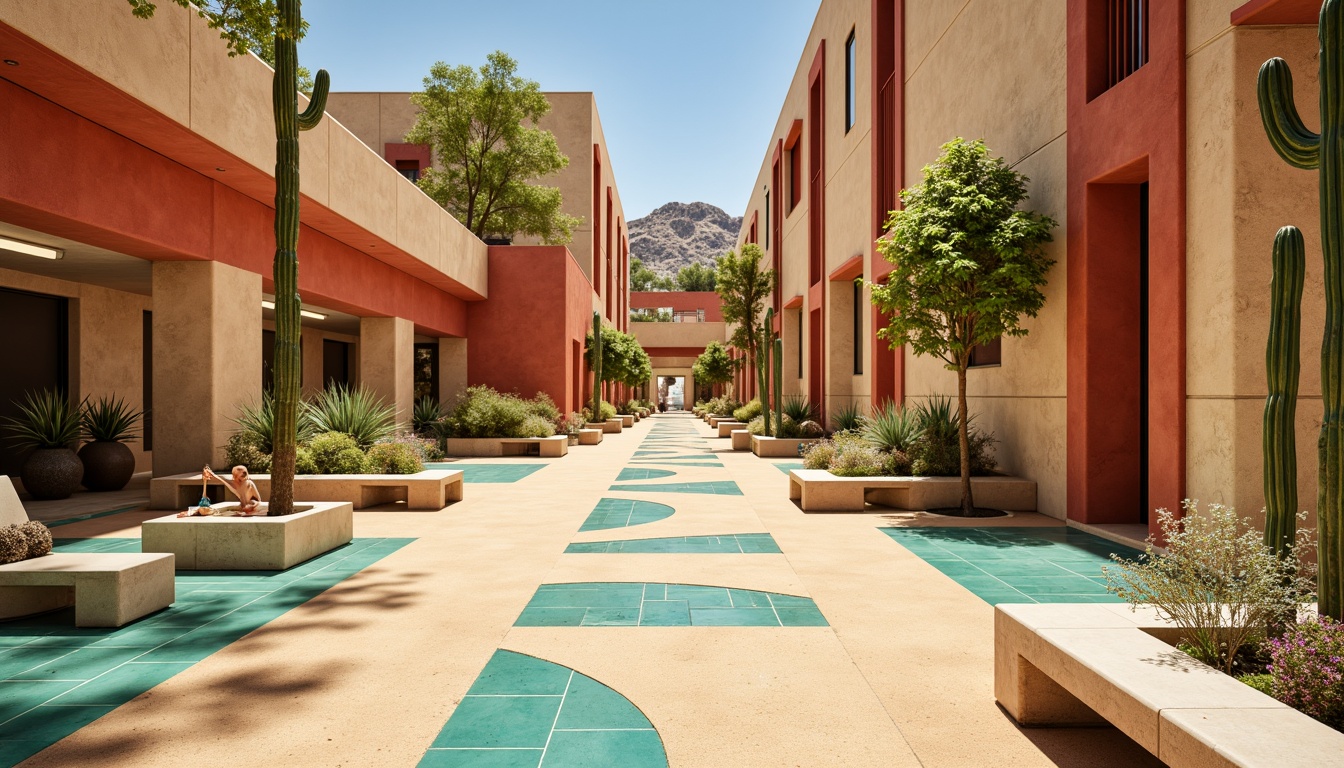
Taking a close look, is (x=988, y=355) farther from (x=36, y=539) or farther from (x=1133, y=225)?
(x=36, y=539)

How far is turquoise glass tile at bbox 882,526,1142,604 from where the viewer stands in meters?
5.84

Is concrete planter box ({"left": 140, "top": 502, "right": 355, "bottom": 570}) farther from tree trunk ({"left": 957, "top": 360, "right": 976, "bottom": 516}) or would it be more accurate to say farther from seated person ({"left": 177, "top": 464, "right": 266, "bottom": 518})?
tree trunk ({"left": 957, "top": 360, "right": 976, "bottom": 516})

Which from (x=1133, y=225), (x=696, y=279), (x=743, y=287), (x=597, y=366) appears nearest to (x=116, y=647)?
(x=1133, y=225)

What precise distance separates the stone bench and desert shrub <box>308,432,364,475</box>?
316 millimetres

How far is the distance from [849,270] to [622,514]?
455 inches

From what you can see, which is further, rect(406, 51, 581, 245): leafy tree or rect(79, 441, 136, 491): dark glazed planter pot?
rect(406, 51, 581, 245): leafy tree

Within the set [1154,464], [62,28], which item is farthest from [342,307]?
[1154,464]

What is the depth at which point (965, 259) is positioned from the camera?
8906mm

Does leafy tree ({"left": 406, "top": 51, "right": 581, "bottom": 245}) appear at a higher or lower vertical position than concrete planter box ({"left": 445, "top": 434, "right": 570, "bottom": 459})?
higher

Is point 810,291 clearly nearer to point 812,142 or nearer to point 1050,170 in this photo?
point 812,142

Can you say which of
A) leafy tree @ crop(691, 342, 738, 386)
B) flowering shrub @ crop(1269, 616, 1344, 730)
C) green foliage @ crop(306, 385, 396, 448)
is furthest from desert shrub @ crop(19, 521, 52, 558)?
leafy tree @ crop(691, 342, 738, 386)

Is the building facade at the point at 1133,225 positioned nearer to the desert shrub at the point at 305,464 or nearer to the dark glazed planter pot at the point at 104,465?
the desert shrub at the point at 305,464

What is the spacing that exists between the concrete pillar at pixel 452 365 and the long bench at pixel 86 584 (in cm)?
1755

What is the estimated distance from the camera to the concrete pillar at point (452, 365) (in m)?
23.0
